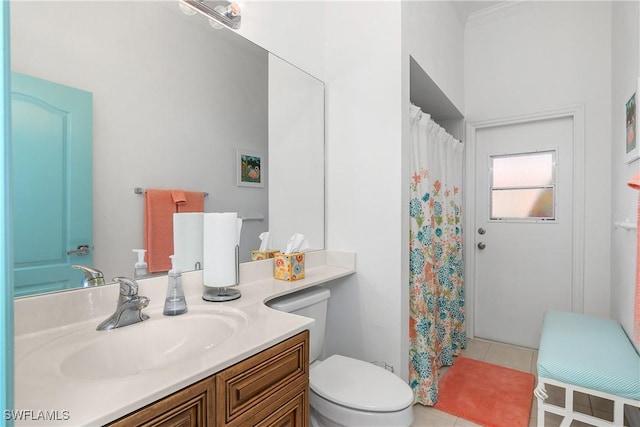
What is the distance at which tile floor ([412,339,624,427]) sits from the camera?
184 centimetres

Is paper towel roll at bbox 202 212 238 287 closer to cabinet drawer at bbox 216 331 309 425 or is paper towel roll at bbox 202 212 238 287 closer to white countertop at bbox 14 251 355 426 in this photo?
white countertop at bbox 14 251 355 426

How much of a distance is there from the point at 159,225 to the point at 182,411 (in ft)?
2.35

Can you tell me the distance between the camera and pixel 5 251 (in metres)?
0.44

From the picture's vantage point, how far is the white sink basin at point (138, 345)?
789 millimetres

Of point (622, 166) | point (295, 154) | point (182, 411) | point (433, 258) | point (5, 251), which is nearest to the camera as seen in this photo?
point (5, 251)

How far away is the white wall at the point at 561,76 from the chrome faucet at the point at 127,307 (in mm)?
2980

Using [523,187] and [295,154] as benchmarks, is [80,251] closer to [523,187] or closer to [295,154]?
[295,154]

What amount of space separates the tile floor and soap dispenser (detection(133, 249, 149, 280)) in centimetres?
167

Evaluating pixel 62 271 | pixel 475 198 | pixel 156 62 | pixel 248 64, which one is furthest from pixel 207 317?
pixel 475 198

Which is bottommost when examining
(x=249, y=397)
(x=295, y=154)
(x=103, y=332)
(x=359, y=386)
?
(x=359, y=386)

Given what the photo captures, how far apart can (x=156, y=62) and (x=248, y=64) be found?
47 cm

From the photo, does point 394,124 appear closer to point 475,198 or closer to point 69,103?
point 69,103

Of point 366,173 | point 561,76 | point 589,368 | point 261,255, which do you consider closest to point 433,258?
point 366,173

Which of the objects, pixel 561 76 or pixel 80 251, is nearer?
pixel 80 251
